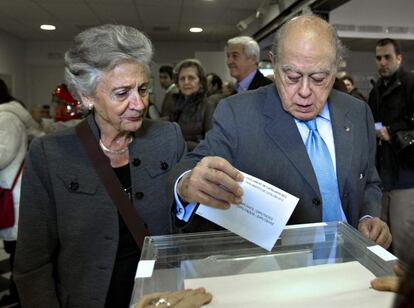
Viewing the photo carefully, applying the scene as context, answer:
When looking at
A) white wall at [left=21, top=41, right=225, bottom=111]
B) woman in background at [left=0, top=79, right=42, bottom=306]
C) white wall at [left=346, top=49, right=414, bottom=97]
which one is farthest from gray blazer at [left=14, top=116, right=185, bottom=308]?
white wall at [left=21, top=41, right=225, bottom=111]

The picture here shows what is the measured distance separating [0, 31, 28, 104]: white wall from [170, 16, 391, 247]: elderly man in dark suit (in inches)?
320

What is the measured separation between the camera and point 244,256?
795 millimetres

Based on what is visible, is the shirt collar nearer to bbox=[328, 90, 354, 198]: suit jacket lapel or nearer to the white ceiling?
bbox=[328, 90, 354, 198]: suit jacket lapel

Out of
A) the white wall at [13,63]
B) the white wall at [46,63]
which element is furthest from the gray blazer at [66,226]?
the white wall at [46,63]

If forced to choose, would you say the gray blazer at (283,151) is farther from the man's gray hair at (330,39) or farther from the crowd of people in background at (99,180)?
the man's gray hair at (330,39)

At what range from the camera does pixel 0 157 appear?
7.78ft

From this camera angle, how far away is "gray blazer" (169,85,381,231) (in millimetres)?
1135

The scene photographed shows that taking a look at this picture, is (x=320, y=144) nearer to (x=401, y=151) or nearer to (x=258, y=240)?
(x=258, y=240)

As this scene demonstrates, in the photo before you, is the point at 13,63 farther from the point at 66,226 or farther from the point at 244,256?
the point at 244,256

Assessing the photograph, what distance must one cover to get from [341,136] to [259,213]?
564 mm

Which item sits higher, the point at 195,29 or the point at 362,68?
A: the point at 195,29

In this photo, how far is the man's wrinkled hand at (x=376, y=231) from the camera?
0.99 m

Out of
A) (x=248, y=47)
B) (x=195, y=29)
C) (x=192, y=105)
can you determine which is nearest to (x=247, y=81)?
(x=248, y=47)

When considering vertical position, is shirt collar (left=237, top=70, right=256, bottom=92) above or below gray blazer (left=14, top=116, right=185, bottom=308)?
above
